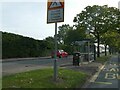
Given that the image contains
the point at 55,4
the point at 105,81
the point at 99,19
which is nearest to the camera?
the point at 55,4

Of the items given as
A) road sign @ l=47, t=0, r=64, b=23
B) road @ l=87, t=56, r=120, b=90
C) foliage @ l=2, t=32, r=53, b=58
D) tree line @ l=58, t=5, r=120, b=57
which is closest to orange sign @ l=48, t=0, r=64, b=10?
road sign @ l=47, t=0, r=64, b=23

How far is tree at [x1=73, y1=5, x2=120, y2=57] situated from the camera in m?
53.0

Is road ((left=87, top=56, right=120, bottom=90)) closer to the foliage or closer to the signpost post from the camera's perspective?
the signpost post

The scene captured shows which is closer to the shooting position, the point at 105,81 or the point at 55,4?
the point at 55,4

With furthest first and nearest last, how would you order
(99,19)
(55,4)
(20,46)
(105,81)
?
(99,19) → (20,46) → (105,81) → (55,4)

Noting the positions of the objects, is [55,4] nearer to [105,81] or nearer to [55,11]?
[55,11]

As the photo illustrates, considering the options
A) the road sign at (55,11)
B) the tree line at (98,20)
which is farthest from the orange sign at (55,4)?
the tree line at (98,20)

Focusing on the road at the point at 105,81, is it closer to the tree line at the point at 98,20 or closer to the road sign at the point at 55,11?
the road sign at the point at 55,11

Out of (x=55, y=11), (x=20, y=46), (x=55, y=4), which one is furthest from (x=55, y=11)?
(x=20, y=46)

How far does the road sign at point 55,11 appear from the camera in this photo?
13711 mm

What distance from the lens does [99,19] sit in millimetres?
52812

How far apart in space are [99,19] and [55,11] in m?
39.5

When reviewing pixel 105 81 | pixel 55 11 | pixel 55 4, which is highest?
pixel 55 4

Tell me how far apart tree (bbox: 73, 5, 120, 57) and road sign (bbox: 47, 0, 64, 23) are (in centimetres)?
3921
